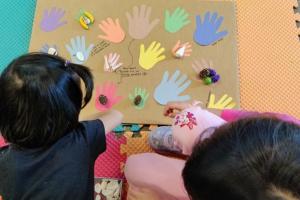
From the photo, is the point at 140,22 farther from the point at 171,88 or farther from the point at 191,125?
the point at 191,125

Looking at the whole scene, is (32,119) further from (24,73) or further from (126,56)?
(126,56)

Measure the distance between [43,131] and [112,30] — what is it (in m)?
0.55

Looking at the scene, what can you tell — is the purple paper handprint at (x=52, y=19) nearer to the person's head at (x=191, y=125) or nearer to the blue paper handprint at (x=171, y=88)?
the blue paper handprint at (x=171, y=88)

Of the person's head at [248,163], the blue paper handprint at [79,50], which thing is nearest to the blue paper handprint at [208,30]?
the blue paper handprint at [79,50]

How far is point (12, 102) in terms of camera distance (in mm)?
660

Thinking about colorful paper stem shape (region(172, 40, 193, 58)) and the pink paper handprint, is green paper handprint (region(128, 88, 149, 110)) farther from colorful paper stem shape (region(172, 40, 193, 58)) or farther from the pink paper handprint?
colorful paper stem shape (region(172, 40, 193, 58))

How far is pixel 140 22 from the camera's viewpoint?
115 cm

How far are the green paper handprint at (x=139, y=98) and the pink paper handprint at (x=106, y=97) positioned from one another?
40 millimetres

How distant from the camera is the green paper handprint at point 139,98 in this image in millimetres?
1072

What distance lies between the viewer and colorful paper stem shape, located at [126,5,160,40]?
3.74 feet

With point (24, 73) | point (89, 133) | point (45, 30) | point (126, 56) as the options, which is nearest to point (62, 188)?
point (89, 133)

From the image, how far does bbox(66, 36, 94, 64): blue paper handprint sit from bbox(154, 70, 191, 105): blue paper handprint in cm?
25

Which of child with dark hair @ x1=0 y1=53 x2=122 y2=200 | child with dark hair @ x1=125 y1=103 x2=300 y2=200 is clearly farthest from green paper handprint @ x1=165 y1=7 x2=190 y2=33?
child with dark hair @ x1=125 y1=103 x2=300 y2=200

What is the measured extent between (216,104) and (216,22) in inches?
10.7
